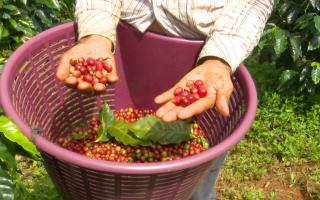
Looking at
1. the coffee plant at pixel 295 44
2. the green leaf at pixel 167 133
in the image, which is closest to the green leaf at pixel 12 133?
the green leaf at pixel 167 133

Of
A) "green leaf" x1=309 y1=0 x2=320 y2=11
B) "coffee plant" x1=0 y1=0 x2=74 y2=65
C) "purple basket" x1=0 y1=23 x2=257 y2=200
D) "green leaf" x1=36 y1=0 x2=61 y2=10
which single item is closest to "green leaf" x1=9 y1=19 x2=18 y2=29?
"coffee plant" x1=0 y1=0 x2=74 y2=65

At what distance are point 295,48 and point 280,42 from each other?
0.11 m

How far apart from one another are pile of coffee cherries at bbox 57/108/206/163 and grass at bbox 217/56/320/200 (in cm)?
92

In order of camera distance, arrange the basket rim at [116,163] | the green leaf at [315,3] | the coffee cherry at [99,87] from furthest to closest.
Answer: the green leaf at [315,3]
the coffee cherry at [99,87]
the basket rim at [116,163]

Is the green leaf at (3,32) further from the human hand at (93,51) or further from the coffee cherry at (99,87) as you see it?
the coffee cherry at (99,87)

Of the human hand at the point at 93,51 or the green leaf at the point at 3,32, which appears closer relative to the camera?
the human hand at the point at 93,51

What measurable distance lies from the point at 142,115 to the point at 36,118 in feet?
1.80

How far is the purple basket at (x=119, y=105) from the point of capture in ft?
4.81

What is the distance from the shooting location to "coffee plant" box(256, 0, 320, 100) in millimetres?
3246

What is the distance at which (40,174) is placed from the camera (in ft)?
9.50

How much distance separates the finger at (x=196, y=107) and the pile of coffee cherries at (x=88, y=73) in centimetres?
37

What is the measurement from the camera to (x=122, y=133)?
2.01m

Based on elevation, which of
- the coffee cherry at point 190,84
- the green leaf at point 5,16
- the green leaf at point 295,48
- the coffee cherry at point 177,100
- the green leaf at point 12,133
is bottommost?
the green leaf at point 295,48

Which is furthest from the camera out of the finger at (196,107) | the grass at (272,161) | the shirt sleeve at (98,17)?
the grass at (272,161)
